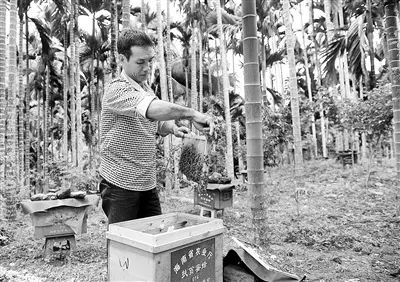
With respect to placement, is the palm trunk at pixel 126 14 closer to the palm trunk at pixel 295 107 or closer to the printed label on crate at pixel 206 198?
the printed label on crate at pixel 206 198

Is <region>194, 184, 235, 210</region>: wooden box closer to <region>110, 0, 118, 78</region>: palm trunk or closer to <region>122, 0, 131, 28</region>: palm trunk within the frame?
<region>122, 0, 131, 28</region>: palm trunk

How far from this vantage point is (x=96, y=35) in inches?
637

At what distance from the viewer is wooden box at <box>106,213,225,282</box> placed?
1593mm

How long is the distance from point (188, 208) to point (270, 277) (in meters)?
5.47

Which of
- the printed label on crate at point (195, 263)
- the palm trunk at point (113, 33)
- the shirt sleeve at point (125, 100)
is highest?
the palm trunk at point (113, 33)

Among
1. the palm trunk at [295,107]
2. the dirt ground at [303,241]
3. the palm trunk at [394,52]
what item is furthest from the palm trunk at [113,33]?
the palm trunk at [394,52]

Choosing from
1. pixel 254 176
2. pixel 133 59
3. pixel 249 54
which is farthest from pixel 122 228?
pixel 249 54

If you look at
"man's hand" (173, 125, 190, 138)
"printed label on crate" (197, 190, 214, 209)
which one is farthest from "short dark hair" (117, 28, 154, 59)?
"printed label on crate" (197, 190, 214, 209)

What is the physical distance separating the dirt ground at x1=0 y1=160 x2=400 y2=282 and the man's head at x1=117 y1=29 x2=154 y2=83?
6.30 feet

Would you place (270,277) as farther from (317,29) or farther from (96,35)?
(317,29)

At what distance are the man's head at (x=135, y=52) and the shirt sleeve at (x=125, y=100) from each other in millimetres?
125

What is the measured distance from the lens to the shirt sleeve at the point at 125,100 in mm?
1708

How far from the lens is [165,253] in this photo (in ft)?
5.29

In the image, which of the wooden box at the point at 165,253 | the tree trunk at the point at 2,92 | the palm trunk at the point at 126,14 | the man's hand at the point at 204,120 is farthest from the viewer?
the tree trunk at the point at 2,92
